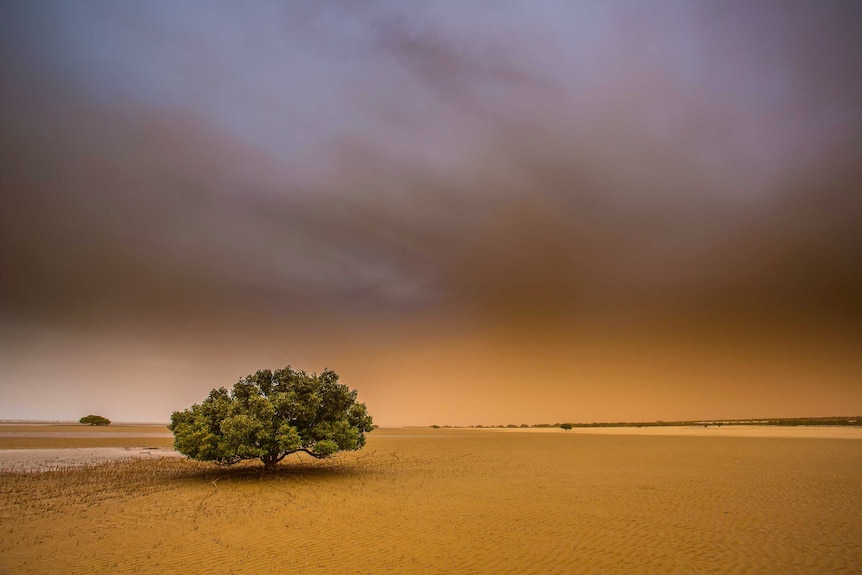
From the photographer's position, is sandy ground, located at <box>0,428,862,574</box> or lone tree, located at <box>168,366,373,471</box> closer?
sandy ground, located at <box>0,428,862,574</box>

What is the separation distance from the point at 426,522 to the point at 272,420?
15.0 meters

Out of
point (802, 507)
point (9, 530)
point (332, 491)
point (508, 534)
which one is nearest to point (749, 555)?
point (508, 534)

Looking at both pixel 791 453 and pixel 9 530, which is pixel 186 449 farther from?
pixel 791 453

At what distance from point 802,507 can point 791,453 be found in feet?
113

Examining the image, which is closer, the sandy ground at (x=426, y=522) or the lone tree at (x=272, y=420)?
the sandy ground at (x=426, y=522)

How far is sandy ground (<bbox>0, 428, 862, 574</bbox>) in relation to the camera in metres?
13.1

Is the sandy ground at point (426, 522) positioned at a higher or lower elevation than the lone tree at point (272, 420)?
lower

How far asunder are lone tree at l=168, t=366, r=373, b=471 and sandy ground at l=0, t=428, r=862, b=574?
2.03 metres

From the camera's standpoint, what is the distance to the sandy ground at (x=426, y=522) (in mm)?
13055

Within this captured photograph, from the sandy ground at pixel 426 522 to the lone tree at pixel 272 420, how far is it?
203cm

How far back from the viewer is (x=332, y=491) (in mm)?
25266

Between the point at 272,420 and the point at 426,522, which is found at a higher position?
the point at 272,420

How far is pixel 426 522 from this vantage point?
1808 cm

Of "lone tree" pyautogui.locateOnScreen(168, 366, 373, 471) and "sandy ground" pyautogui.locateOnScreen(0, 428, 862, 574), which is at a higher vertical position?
"lone tree" pyautogui.locateOnScreen(168, 366, 373, 471)
